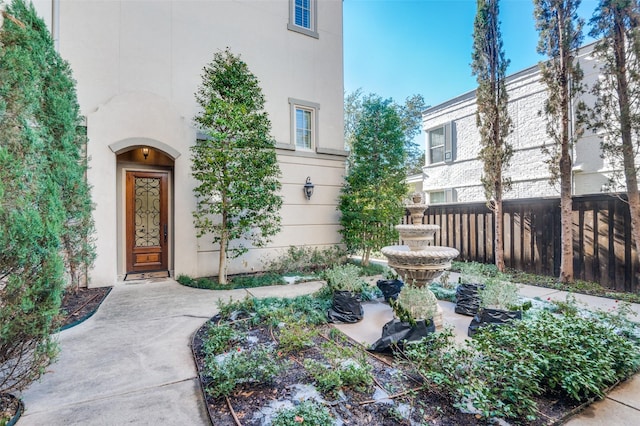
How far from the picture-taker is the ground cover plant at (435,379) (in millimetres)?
1917

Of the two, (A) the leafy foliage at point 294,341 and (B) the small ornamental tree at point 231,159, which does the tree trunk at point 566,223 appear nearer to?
(A) the leafy foliage at point 294,341

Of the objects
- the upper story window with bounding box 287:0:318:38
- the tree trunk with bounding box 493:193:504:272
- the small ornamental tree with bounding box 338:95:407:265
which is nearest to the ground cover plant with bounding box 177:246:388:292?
the small ornamental tree with bounding box 338:95:407:265

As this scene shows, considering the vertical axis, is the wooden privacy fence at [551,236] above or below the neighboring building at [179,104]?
below

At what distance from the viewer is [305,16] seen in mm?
7898

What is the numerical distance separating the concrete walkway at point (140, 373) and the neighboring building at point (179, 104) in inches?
84.3

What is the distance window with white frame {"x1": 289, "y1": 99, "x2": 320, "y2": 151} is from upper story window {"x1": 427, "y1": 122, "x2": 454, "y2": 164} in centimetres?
656

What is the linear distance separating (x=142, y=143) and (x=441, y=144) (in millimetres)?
11016

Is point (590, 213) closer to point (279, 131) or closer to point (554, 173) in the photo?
point (554, 173)

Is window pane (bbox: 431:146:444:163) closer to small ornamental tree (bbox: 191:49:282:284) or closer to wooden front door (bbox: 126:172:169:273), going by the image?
small ornamental tree (bbox: 191:49:282:284)

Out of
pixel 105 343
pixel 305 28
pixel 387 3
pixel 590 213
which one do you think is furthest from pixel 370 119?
pixel 105 343

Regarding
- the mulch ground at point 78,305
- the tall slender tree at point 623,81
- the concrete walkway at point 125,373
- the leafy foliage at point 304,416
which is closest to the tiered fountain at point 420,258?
the leafy foliage at point 304,416

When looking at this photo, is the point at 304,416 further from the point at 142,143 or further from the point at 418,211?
A: the point at 142,143

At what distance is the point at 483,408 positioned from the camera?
180 cm

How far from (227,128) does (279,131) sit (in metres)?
1.72
